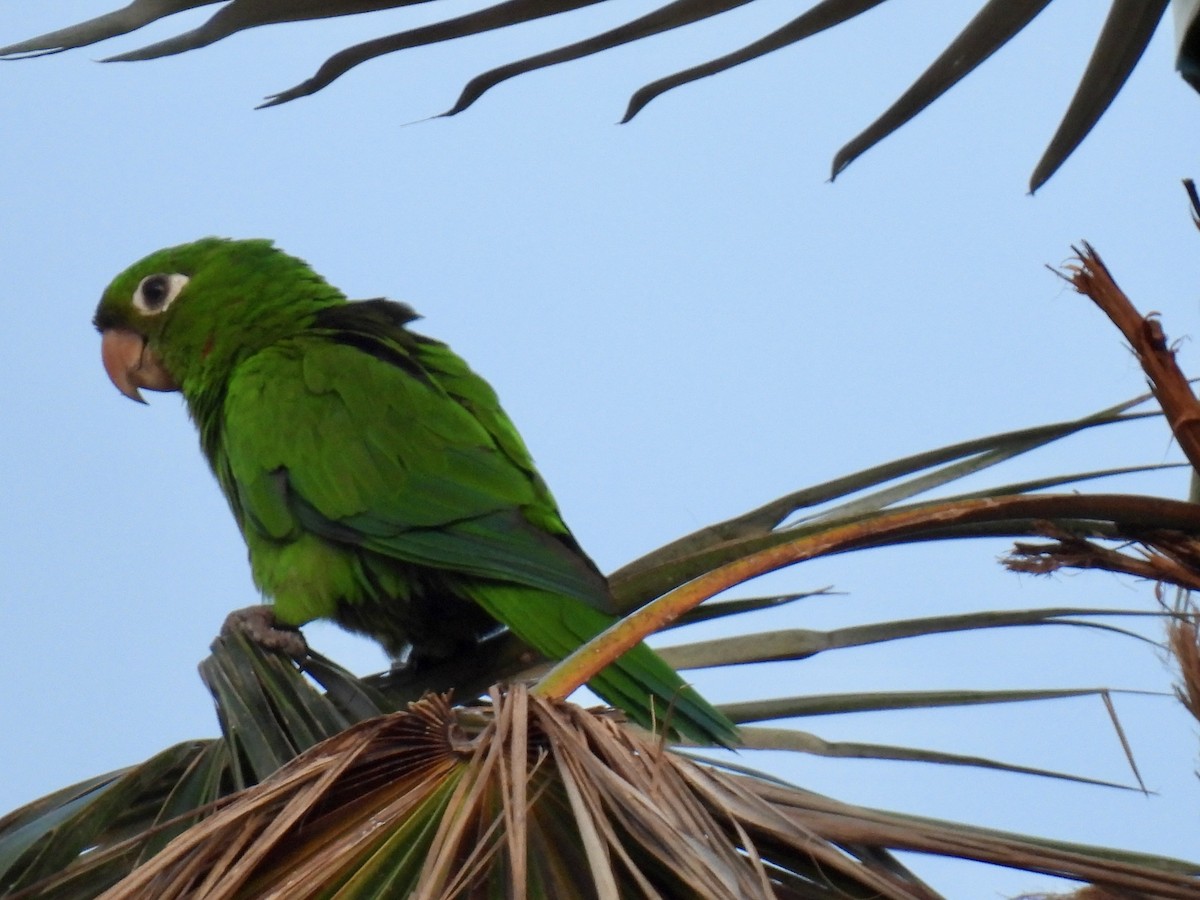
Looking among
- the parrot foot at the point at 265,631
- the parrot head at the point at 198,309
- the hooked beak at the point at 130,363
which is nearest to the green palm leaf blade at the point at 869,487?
the parrot foot at the point at 265,631

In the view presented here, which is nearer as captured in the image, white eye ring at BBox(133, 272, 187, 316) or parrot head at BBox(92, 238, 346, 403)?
parrot head at BBox(92, 238, 346, 403)

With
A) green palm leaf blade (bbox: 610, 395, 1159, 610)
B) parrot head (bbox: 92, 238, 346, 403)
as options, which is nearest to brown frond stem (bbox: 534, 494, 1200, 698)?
green palm leaf blade (bbox: 610, 395, 1159, 610)

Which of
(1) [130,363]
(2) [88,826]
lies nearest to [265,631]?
(2) [88,826]

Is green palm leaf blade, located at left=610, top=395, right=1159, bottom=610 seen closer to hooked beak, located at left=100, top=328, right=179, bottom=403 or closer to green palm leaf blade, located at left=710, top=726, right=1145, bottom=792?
green palm leaf blade, located at left=710, top=726, right=1145, bottom=792

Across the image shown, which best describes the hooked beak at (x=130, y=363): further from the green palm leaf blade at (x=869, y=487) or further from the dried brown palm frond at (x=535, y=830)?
the dried brown palm frond at (x=535, y=830)

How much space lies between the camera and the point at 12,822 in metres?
1.72

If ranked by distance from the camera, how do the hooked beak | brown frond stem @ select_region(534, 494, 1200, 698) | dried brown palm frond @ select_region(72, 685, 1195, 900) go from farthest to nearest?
the hooked beak → brown frond stem @ select_region(534, 494, 1200, 698) → dried brown palm frond @ select_region(72, 685, 1195, 900)

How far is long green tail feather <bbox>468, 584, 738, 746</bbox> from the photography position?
6.18 ft

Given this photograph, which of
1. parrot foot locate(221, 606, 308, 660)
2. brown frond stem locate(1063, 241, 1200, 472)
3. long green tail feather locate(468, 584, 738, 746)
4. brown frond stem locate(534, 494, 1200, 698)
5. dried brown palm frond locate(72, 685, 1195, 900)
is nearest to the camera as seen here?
dried brown palm frond locate(72, 685, 1195, 900)

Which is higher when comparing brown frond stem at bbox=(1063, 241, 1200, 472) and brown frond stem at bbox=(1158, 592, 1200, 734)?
brown frond stem at bbox=(1063, 241, 1200, 472)

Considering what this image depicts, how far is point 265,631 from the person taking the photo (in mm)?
2529

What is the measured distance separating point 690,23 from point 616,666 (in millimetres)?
998

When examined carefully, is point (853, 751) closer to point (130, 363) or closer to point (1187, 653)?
point (1187, 653)

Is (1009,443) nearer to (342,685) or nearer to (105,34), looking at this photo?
(342,685)
